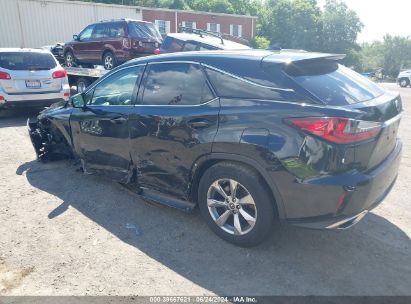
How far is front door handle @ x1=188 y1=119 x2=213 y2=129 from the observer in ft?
11.4

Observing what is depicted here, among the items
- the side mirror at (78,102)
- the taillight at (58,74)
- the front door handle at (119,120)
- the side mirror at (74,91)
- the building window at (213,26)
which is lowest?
the side mirror at (74,91)

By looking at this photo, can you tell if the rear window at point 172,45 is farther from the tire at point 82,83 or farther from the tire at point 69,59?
the tire at point 69,59

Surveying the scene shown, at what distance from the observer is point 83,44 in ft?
39.6

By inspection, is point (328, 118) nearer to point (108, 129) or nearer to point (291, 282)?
point (291, 282)

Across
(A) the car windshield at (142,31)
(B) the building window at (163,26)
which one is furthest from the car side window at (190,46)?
(B) the building window at (163,26)

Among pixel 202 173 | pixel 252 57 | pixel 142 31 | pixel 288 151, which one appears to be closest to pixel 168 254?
pixel 202 173

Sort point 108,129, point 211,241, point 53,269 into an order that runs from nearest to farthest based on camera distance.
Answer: point 53,269 → point 211,241 → point 108,129

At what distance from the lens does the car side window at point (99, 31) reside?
37.1 ft

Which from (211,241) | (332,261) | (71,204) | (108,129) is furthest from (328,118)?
(71,204)

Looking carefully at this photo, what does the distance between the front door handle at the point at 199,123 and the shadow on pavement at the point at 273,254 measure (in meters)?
1.15

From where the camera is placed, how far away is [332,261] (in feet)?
10.8

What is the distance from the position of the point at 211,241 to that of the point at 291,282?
94 cm

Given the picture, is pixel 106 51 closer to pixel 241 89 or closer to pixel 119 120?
pixel 119 120

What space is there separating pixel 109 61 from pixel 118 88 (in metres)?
7.30
